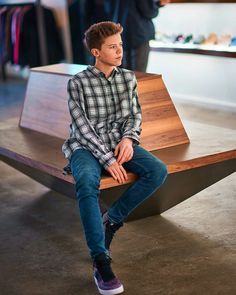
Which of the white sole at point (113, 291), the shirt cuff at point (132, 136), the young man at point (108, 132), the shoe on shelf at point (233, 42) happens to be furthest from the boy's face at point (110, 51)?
the shoe on shelf at point (233, 42)

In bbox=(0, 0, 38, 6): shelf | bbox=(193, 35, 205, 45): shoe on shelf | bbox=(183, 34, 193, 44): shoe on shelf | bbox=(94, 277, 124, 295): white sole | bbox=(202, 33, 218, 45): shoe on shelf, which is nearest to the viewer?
bbox=(94, 277, 124, 295): white sole

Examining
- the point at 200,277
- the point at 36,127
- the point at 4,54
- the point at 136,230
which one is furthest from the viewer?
the point at 4,54

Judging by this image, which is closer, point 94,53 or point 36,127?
point 94,53

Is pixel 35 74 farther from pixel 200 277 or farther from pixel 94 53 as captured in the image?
pixel 200 277

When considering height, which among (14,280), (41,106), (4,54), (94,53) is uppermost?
(94,53)

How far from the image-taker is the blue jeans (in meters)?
2.35

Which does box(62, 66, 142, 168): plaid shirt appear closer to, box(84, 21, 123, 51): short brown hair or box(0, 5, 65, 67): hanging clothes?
box(84, 21, 123, 51): short brown hair

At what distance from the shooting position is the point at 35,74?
3.67 metres

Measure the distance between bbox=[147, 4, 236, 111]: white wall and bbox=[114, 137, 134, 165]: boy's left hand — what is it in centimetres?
311

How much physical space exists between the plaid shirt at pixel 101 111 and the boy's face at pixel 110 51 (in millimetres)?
65

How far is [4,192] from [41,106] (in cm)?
53

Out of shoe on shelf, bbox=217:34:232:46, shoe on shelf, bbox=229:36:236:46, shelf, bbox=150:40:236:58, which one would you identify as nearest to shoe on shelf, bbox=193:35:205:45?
shelf, bbox=150:40:236:58

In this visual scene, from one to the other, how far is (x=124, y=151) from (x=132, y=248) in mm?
456

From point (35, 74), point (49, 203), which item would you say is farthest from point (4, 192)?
point (35, 74)
